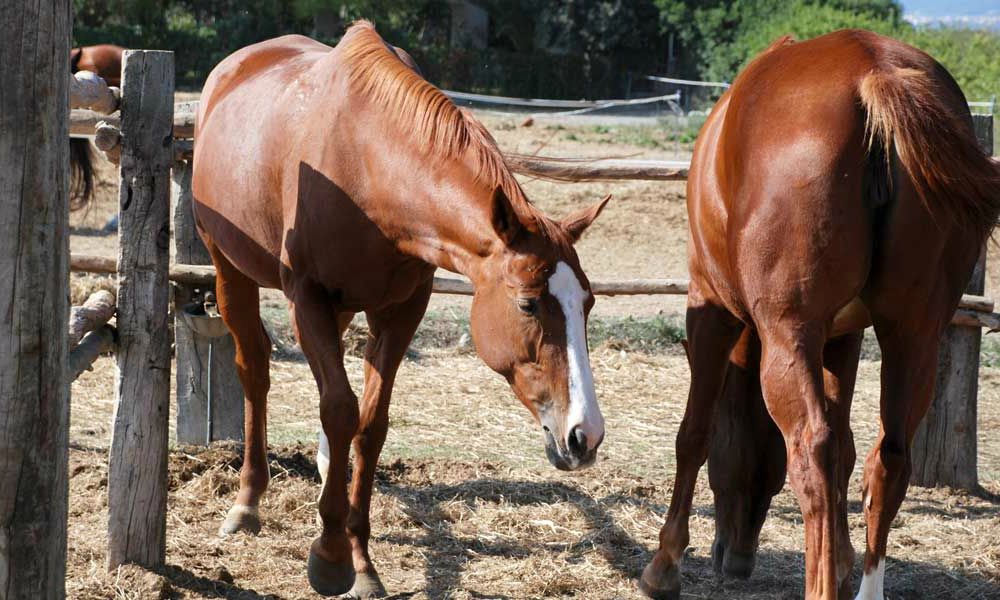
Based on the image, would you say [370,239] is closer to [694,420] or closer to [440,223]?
[440,223]

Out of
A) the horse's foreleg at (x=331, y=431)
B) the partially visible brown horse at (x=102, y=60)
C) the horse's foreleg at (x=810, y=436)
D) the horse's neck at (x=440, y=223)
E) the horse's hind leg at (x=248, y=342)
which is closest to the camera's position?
the horse's foreleg at (x=810, y=436)

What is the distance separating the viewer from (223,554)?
159 inches

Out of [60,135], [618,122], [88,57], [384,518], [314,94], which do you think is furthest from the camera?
[618,122]

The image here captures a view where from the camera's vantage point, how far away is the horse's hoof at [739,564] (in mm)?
4012

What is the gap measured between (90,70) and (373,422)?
8.91 meters

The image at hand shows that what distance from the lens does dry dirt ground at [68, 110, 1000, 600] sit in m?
3.91

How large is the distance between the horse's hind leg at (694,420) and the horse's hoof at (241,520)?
1.57 meters

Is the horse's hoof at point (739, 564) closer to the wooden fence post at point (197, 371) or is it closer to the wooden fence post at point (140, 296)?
the wooden fence post at point (140, 296)

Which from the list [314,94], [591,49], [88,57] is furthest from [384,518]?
[591,49]

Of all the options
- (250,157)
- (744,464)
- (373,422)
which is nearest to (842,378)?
(744,464)

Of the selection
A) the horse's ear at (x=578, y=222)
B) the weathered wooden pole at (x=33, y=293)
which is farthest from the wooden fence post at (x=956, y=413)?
the weathered wooden pole at (x=33, y=293)

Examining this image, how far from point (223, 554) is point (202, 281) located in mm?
1531

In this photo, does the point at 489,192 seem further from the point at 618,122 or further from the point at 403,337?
the point at 618,122

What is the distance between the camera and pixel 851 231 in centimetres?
286
